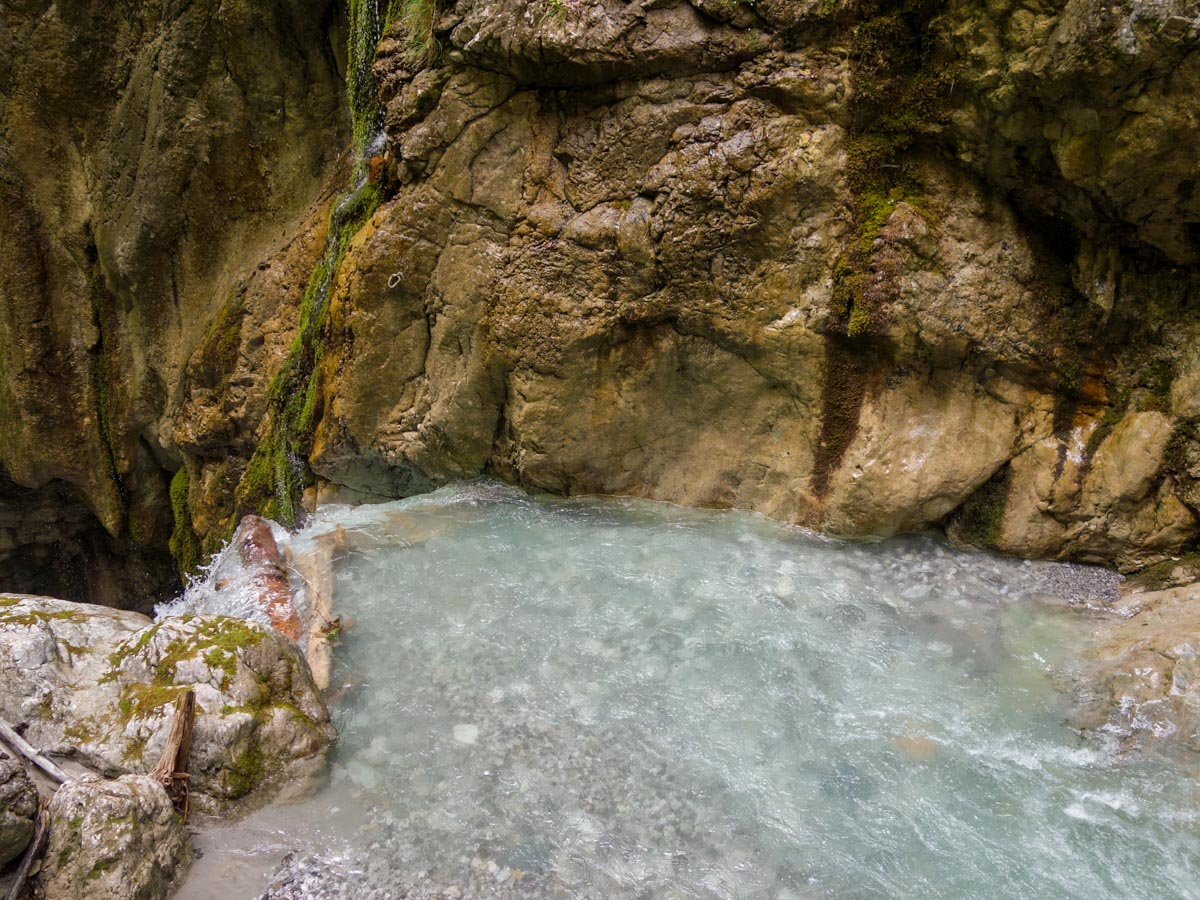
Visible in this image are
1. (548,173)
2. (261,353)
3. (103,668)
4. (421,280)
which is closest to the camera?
(103,668)

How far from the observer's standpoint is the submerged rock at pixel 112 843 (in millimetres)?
2588

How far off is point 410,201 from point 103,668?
3.88 meters

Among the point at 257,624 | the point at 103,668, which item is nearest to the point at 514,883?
the point at 257,624

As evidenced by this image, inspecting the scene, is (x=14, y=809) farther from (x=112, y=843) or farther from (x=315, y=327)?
(x=315, y=327)

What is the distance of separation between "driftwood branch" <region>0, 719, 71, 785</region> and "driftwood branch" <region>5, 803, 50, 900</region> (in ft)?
0.73

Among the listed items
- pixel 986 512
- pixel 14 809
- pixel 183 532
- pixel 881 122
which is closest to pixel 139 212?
pixel 183 532

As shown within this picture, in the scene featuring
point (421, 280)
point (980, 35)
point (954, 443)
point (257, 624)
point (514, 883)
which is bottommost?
point (514, 883)

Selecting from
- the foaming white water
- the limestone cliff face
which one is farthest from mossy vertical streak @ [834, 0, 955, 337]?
the limestone cliff face

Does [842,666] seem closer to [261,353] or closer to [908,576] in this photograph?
[908,576]

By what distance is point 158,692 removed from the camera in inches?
132

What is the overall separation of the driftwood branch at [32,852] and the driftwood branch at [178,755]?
0.37m

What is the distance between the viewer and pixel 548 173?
5512mm

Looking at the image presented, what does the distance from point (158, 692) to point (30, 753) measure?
19.3 inches

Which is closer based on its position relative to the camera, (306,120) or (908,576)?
(908,576)
